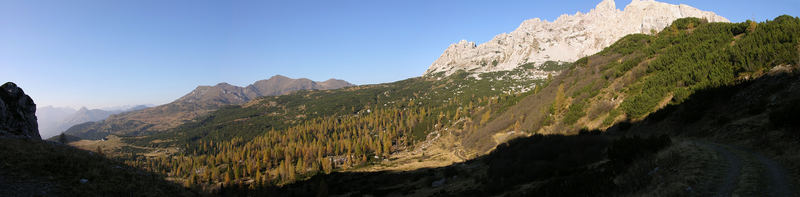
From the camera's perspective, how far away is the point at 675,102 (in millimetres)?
28000

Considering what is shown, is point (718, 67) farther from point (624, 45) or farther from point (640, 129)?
point (624, 45)

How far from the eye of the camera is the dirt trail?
866cm

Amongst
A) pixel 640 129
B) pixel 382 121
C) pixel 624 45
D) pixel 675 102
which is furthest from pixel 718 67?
pixel 382 121

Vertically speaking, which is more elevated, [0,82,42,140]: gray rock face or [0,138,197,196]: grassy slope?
[0,82,42,140]: gray rock face

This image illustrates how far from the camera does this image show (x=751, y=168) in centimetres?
1083

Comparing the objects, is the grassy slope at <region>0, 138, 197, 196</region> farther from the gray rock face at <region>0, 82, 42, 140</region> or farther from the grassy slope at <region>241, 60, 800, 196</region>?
the grassy slope at <region>241, 60, 800, 196</region>

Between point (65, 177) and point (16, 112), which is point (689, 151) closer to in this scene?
point (65, 177)

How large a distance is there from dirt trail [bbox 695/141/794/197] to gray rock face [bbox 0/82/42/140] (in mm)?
41991

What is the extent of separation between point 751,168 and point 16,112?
52.8 metres

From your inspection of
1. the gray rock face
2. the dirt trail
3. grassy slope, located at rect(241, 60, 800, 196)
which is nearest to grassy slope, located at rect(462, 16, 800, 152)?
grassy slope, located at rect(241, 60, 800, 196)

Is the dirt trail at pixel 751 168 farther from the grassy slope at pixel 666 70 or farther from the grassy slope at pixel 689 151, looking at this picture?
the grassy slope at pixel 666 70

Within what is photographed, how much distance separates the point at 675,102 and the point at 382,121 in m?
175

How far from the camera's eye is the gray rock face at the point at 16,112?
24609 mm

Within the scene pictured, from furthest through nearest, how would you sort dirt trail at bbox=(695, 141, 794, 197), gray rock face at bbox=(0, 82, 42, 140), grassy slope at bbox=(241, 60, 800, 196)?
gray rock face at bbox=(0, 82, 42, 140) → grassy slope at bbox=(241, 60, 800, 196) → dirt trail at bbox=(695, 141, 794, 197)
